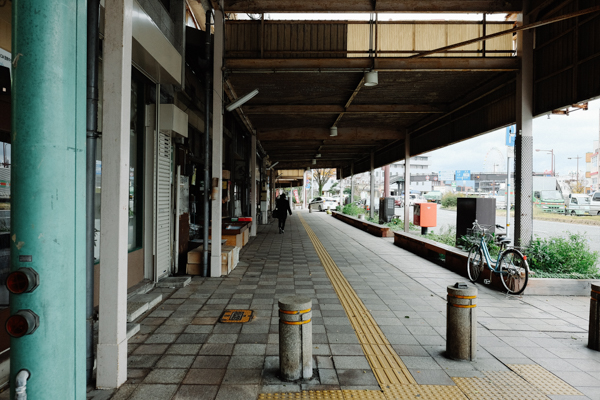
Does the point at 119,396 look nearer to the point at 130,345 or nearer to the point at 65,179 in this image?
the point at 130,345

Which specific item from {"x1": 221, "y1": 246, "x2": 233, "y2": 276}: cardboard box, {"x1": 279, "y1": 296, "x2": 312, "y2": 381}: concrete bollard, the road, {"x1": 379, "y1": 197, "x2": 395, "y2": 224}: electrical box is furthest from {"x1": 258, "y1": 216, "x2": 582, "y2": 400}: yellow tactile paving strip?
{"x1": 379, "y1": 197, "x2": 395, "y2": 224}: electrical box

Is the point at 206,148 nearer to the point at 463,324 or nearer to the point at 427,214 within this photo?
the point at 463,324

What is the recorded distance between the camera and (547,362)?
3.73 meters

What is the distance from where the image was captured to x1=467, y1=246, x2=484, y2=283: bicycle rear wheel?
7.04 metres

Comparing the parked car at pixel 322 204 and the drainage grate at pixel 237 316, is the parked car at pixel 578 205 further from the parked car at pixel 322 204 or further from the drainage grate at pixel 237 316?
the drainage grate at pixel 237 316

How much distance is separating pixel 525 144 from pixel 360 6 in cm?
449

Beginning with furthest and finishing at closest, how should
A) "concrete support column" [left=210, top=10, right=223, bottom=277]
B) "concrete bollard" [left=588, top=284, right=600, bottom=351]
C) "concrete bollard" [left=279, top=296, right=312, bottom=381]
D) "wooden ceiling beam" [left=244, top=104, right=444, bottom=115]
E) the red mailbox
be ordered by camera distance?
the red mailbox, "wooden ceiling beam" [left=244, top=104, right=444, bottom=115], "concrete support column" [left=210, top=10, right=223, bottom=277], "concrete bollard" [left=588, top=284, right=600, bottom=351], "concrete bollard" [left=279, top=296, right=312, bottom=381]

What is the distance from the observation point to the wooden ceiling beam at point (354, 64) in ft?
25.5

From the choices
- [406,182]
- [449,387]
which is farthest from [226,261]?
[406,182]

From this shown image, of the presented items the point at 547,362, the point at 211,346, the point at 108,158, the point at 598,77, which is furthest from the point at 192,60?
the point at 547,362

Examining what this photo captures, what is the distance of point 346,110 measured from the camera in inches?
454

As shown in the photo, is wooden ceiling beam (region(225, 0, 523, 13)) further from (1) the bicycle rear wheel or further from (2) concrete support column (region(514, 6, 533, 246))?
(1) the bicycle rear wheel

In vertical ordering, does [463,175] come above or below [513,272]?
above

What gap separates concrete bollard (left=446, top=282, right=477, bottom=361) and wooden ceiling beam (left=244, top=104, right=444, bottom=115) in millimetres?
8629
